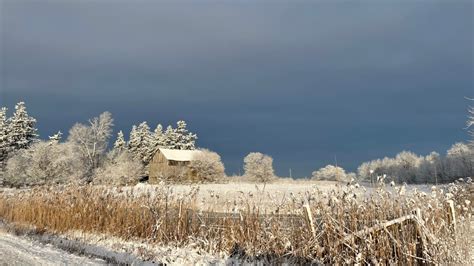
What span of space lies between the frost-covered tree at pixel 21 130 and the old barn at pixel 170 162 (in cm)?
1961

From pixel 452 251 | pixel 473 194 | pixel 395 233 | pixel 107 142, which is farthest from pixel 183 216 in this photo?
pixel 107 142

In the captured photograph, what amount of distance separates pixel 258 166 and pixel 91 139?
A: 24524mm

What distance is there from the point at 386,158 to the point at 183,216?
6165cm

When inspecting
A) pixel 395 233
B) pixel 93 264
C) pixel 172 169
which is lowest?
pixel 93 264

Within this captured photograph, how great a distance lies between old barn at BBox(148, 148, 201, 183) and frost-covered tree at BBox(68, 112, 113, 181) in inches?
302

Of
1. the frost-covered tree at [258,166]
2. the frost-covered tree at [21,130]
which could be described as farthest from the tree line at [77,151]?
the frost-covered tree at [258,166]

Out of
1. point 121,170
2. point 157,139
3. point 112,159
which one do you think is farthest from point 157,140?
point 121,170

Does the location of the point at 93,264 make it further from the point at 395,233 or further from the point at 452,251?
the point at 452,251

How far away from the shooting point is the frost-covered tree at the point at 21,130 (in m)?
61.2

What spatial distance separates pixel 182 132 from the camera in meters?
73.6

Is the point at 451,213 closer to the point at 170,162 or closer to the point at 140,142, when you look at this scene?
the point at 170,162

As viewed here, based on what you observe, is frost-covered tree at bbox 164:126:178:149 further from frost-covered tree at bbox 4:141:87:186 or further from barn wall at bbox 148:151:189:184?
frost-covered tree at bbox 4:141:87:186

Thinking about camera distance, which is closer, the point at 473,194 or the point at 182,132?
the point at 473,194

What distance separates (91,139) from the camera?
58938 millimetres
